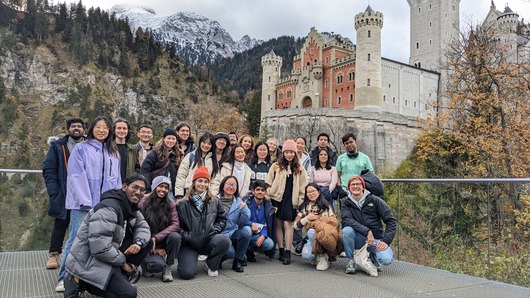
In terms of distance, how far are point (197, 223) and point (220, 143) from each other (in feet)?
4.97

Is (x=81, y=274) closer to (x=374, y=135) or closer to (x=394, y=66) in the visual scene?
(x=374, y=135)

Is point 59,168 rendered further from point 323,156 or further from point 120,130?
point 323,156

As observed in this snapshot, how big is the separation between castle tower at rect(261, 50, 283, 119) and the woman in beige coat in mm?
52191

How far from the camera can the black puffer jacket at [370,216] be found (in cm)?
535

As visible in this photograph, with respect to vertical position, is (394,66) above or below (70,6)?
below

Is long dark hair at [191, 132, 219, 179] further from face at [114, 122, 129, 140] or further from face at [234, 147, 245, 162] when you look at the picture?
face at [114, 122, 129, 140]

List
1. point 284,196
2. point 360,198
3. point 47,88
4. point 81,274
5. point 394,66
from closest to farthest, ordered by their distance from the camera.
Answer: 1. point 81,274
2. point 360,198
3. point 284,196
4. point 394,66
5. point 47,88

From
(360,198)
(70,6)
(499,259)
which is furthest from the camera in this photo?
(70,6)

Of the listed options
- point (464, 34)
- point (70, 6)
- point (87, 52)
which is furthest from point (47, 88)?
point (464, 34)

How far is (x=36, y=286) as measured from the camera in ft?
13.9

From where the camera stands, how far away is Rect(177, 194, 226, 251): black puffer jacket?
5004 mm

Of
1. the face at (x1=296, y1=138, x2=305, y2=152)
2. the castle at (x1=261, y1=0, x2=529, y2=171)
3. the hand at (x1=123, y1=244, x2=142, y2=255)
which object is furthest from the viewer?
the castle at (x1=261, y1=0, x2=529, y2=171)

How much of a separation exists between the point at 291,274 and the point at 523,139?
9729 mm

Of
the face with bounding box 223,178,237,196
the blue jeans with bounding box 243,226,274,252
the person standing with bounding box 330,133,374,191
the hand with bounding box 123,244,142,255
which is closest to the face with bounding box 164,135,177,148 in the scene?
the face with bounding box 223,178,237,196
